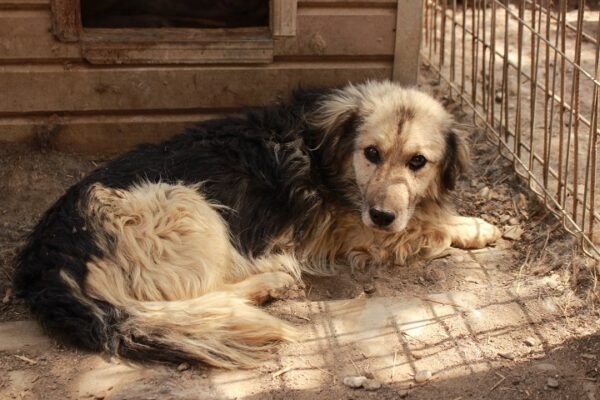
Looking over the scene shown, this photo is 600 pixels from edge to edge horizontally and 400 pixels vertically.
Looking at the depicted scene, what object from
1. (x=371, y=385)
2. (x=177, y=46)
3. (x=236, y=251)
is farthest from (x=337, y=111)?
(x=371, y=385)

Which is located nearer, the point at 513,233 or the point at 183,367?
the point at 183,367

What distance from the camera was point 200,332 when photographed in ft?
11.7

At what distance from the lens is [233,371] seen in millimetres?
3492

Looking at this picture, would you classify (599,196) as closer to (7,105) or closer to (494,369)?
(494,369)

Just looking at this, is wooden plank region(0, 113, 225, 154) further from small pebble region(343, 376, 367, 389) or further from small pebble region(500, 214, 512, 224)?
small pebble region(343, 376, 367, 389)

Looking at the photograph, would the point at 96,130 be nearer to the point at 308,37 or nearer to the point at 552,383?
the point at 308,37

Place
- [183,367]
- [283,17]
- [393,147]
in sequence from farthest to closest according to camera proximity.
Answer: [283,17]
[393,147]
[183,367]

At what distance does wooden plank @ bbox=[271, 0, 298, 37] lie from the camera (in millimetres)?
4918

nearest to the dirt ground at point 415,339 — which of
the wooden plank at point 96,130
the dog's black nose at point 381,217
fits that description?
the dog's black nose at point 381,217

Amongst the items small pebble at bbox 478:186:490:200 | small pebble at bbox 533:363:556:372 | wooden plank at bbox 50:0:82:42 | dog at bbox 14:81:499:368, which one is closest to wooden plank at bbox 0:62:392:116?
wooden plank at bbox 50:0:82:42

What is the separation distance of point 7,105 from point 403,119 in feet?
7.92

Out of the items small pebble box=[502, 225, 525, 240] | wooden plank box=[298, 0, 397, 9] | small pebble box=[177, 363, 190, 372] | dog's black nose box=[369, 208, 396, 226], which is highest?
wooden plank box=[298, 0, 397, 9]

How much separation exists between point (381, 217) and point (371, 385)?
3.17 ft

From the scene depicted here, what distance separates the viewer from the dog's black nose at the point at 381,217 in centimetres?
409
